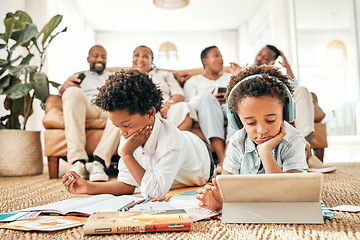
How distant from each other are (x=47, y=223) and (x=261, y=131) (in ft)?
1.99

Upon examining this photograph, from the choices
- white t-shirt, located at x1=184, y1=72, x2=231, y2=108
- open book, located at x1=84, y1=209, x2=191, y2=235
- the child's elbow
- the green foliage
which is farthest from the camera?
white t-shirt, located at x1=184, y1=72, x2=231, y2=108

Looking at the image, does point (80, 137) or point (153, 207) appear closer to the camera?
point (153, 207)

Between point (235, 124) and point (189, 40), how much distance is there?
6822 millimetres

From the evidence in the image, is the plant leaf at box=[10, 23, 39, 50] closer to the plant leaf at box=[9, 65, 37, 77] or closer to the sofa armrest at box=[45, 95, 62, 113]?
the plant leaf at box=[9, 65, 37, 77]

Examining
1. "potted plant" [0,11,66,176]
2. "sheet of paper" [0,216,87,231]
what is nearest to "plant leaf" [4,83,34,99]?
"potted plant" [0,11,66,176]

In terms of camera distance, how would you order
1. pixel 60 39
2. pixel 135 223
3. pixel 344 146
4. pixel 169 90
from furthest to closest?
pixel 60 39, pixel 344 146, pixel 169 90, pixel 135 223

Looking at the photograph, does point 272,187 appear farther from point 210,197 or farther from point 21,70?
point 21,70

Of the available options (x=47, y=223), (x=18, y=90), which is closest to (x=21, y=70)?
(x=18, y=90)

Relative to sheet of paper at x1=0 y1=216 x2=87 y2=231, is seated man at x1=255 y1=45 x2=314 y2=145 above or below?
above

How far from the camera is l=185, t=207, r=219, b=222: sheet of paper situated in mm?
893

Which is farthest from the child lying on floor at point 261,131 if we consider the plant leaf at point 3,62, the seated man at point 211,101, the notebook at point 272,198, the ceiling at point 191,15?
the ceiling at point 191,15

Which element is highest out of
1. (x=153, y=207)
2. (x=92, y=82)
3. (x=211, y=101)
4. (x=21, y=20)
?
(x=21, y=20)

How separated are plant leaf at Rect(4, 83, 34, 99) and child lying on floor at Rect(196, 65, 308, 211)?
173 centimetres

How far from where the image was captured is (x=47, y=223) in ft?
2.80
